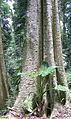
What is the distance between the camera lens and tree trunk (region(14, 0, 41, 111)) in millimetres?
7445

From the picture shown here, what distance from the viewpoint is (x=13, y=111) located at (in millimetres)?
7109

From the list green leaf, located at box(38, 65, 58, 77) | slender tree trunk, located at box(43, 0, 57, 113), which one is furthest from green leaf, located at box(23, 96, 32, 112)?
green leaf, located at box(38, 65, 58, 77)

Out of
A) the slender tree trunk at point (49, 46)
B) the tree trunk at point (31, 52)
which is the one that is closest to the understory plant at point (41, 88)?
the slender tree trunk at point (49, 46)

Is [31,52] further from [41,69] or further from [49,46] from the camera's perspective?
[41,69]

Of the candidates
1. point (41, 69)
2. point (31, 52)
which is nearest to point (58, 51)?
point (31, 52)

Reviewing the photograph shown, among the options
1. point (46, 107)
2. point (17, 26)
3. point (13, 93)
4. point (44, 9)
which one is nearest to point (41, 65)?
point (46, 107)

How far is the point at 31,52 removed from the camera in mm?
7723

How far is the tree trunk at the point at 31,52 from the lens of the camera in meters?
7.45

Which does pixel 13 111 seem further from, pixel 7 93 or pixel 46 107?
pixel 7 93

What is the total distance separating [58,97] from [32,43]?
1787mm

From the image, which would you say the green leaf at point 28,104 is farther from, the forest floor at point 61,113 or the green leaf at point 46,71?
the green leaf at point 46,71

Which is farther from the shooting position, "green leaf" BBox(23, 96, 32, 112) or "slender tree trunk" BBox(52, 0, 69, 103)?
"slender tree trunk" BBox(52, 0, 69, 103)

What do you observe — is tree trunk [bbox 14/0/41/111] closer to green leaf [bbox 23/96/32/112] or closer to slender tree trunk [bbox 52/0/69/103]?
green leaf [bbox 23/96/32/112]

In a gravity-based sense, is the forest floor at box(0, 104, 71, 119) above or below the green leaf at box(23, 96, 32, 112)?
below
